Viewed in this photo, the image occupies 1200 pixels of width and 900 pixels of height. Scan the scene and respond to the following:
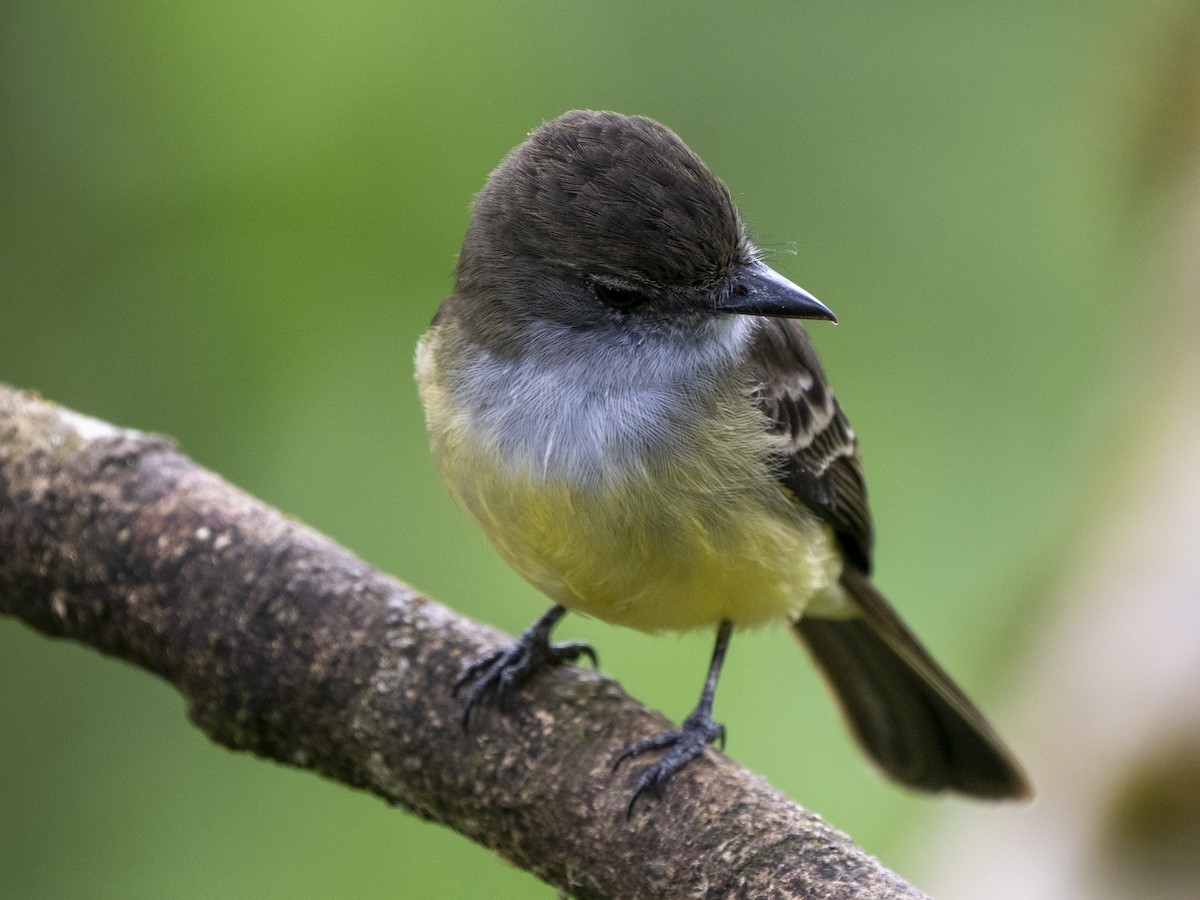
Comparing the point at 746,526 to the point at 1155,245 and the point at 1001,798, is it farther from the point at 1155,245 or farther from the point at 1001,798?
the point at 1155,245

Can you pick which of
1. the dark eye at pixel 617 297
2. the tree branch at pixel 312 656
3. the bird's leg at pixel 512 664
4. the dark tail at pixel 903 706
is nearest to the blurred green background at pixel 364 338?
the dark tail at pixel 903 706

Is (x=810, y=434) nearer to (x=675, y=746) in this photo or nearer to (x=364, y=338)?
(x=675, y=746)

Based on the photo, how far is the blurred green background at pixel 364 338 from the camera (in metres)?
6.38

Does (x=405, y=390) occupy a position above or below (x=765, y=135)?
below

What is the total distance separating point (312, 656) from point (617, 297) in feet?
4.88

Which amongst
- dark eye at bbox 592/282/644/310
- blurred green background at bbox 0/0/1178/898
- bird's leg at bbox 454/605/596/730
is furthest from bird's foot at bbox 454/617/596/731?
blurred green background at bbox 0/0/1178/898

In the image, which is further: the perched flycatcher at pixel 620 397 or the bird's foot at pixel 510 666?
the bird's foot at pixel 510 666

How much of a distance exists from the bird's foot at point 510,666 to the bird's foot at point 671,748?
47 centimetres

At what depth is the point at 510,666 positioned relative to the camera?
14.4 ft

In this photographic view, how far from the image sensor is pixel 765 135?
24.2 ft

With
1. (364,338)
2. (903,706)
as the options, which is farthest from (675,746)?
(364,338)

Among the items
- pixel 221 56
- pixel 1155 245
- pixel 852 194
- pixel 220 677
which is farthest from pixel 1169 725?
pixel 221 56

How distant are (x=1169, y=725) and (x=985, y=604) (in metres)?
2.29

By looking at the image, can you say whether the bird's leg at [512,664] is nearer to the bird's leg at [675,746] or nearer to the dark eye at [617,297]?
the bird's leg at [675,746]
